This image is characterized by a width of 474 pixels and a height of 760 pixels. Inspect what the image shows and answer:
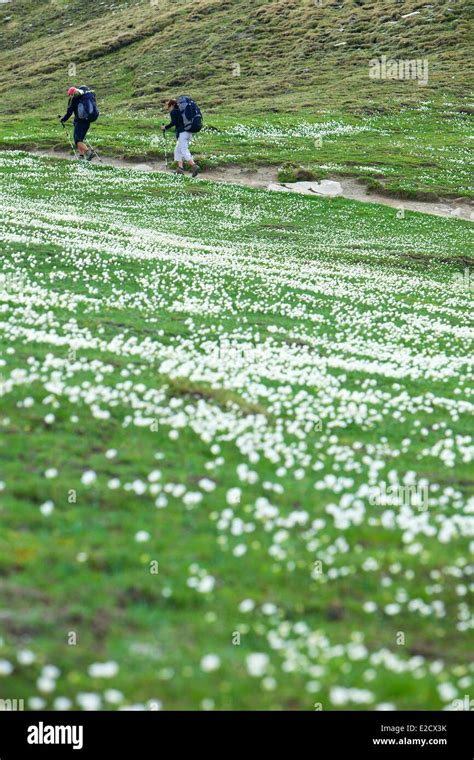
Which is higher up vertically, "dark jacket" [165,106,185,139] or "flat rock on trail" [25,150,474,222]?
"dark jacket" [165,106,185,139]

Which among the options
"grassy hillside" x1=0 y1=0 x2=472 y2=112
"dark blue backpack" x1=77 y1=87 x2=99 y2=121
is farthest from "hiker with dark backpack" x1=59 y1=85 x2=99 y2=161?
"grassy hillside" x1=0 y1=0 x2=472 y2=112

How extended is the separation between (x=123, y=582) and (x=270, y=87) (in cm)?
8398

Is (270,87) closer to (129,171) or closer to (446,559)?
(129,171)

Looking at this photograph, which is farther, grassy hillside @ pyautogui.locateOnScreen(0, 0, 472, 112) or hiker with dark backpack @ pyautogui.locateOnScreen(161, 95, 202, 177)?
grassy hillside @ pyautogui.locateOnScreen(0, 0, 472, 112)

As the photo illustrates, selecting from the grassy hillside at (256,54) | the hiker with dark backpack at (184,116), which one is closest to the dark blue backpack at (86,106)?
the hiker with dark backpack at (184,116)

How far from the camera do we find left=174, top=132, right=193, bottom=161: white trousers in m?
46.3

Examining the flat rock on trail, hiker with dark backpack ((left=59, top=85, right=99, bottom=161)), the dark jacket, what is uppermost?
hiker with dark backpack ((left=59, top=85, right=99, bottom=161))

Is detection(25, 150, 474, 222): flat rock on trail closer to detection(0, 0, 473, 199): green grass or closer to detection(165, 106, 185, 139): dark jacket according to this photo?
detection(0, 0, 473, 199): green grass

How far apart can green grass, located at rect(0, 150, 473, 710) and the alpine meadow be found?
0.12 feet

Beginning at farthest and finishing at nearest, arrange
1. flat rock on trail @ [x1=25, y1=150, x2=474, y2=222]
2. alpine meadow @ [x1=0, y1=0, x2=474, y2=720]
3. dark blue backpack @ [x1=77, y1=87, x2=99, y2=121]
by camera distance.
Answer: flat rock on trail @ [x1=25, y1=150, x2=474, y2=222] → dark blue backpack @ [x1=77, y1=87, x2=99, y2=121] → alpine meadow @ [x1=0, y1=0, x2=474, y2=720]

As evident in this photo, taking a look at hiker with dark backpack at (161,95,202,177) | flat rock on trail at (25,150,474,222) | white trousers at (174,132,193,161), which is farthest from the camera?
flat rock on trail at (25,150,474,222)

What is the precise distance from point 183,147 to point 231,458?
Result: 1534 inches

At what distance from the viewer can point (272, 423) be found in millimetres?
13078

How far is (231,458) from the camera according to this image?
1170 centimetres
